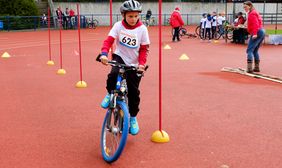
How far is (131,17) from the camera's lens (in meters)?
4.71

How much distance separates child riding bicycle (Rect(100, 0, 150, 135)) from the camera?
475cm

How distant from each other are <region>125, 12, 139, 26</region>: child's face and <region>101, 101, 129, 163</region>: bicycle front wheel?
3.17ft

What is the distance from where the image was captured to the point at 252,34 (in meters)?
10.5

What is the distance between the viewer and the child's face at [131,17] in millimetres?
4691

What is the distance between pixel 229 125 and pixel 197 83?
349 cm

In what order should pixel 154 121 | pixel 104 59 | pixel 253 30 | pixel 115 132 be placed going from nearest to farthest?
1. pixel 104 59
2. pixel 115 132
3. pixel 154 121
4. pixel 253 30

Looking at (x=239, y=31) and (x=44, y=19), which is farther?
(x=44, y=19)

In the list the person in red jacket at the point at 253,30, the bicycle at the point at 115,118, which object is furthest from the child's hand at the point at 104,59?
the person in red jacket at the point at 253,30

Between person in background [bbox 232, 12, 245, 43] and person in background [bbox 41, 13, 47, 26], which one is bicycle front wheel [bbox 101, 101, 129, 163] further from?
person in background [bbox 41, 13, 47, 26]

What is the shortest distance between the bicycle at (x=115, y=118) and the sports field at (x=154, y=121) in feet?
0.48

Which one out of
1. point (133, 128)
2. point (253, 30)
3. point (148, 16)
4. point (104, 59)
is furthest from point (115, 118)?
point (148, 16)

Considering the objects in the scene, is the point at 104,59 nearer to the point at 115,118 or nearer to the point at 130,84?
the point at 130,84

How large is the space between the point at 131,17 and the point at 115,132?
1344 mm

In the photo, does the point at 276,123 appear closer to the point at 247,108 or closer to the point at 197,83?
the point at 247,108
